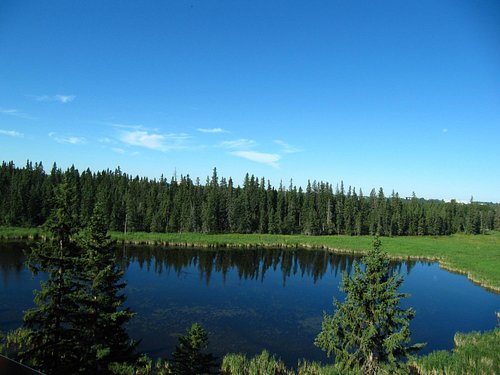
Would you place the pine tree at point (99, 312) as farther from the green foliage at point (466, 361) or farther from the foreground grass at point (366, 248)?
the foreground grass at point (366, 248)

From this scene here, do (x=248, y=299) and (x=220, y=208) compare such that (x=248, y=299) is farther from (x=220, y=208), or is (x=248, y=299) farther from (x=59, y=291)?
(x=220, y=208)

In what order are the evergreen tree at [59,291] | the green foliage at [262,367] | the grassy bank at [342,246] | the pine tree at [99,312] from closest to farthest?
the evergreen tree at [59,291] < the pine tree at [99,312] < the green foliage at [262,367] < the grassy bank at [342,246]

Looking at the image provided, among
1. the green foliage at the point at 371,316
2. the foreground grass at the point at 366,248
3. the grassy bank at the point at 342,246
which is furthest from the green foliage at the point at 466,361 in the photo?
the foreground grass at the point at 366,248

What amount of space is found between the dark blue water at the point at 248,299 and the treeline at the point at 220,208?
31.1 m

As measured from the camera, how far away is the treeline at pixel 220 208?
293 feet

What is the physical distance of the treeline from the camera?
89.4 metres

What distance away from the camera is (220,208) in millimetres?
104000

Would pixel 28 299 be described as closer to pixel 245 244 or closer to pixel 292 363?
pixel 292 363

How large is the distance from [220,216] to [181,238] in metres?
28.8

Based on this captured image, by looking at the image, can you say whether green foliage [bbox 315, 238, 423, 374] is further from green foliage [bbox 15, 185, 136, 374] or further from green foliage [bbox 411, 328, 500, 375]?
green foliage [bbox 15, 185, 136, 374]

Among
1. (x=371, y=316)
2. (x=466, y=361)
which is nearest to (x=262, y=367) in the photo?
(x=371, y=316)

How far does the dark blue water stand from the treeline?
102 ft

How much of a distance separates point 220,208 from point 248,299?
66953 millimetres

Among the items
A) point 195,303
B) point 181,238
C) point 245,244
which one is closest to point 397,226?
point 245,244
